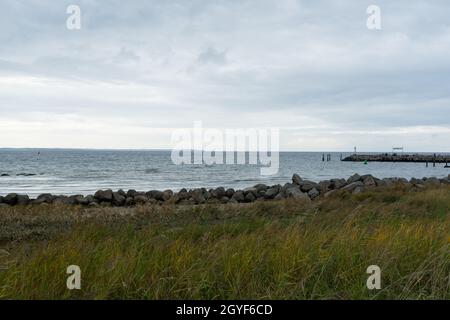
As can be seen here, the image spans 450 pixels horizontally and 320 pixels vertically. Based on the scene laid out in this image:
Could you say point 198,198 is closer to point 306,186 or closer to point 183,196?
point 183,196

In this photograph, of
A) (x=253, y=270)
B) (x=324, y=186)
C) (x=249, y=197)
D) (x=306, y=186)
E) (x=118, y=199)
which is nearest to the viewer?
(x=253, y=270)

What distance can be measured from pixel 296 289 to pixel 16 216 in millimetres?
9687

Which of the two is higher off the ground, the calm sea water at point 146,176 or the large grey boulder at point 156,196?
the large grey boulder at point 156,196

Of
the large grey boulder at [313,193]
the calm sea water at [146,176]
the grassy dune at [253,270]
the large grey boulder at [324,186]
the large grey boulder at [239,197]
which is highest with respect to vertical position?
the grassy dune at [253,270]

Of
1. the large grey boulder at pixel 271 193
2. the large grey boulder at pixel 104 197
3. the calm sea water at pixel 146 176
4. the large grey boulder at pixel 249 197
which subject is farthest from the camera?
the calm sea water at pixel 146 176

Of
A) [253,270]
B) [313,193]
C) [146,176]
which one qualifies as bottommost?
[146,176]

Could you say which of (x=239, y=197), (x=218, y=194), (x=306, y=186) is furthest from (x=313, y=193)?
(x=218, y=194)

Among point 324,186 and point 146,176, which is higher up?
point 324,186

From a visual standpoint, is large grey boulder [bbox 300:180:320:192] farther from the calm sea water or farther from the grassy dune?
the grassy dune

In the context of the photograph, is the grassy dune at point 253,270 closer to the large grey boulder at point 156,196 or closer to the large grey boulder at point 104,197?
the large grey boulder at point 104,197

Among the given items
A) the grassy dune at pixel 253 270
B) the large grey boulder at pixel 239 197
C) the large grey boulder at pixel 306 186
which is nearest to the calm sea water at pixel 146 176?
the large grey boulder at pixel 306 186

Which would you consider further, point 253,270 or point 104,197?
point 104,197
